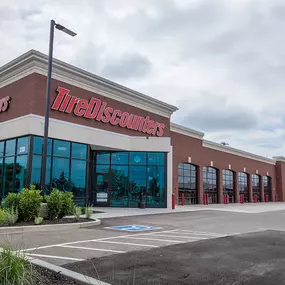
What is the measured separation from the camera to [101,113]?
2316 centimetres

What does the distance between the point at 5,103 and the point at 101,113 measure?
6198 mm

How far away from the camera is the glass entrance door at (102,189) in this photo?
24.1m

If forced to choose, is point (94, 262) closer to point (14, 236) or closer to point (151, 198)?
point (14, 236)

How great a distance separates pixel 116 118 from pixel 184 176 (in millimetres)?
11874

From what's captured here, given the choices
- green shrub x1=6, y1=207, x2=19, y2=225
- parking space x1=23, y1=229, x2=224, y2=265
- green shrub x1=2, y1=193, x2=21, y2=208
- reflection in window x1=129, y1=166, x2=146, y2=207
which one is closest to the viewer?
parking space x1=23, y1=229, x2=224, y2=265

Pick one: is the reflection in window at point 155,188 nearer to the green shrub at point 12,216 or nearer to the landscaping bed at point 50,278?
the green shrub at point 12,216

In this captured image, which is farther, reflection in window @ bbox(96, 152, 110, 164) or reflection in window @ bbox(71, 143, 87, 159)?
reflection in window @ bbox(96, 152, 110, 164)

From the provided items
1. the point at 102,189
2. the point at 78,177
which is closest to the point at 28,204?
the point at 78,177

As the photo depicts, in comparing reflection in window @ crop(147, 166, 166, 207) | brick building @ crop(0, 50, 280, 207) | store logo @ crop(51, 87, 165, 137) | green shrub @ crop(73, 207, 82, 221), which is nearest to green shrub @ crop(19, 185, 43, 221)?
green shrub @ crop(73, 207, 82, 221)

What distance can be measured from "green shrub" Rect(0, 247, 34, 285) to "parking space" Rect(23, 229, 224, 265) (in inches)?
86.8

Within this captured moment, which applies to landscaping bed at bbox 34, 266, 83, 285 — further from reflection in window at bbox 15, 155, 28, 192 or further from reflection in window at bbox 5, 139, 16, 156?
reflection in window at bbox 5, 139, 16, 156

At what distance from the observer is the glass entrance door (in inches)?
948

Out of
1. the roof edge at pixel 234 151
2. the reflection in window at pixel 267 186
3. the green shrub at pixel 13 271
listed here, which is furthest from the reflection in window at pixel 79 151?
the reflection in window at pixel 267 186

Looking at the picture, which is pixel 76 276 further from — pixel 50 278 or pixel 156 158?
pixel 156 158
